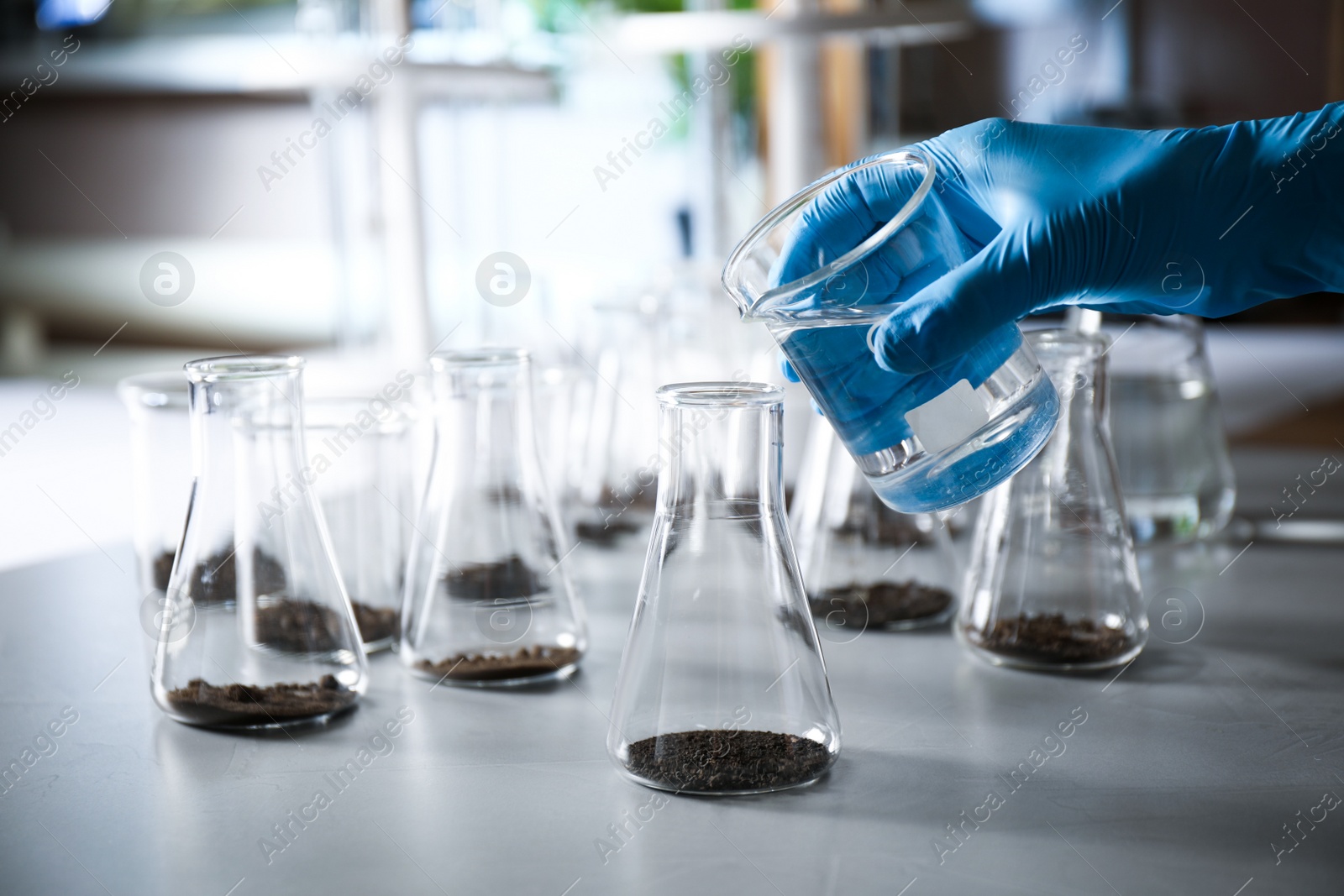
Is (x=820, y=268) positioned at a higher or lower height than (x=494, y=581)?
higher

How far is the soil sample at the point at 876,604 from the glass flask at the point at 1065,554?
0.23 ft

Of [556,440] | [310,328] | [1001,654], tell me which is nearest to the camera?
[1001,654]

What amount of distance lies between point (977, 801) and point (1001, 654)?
0.22 m

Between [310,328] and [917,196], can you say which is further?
[310,328]

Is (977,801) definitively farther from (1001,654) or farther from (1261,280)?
(1261,280)

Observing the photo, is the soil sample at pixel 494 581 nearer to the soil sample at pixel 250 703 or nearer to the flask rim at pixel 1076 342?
the soil sample at pixel 250 703

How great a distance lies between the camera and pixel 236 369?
0.69 metres

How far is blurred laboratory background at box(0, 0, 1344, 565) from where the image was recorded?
141cm

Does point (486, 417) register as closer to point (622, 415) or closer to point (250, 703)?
point (250, 703)

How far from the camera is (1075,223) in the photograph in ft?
2.29

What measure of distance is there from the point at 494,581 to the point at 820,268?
300mm

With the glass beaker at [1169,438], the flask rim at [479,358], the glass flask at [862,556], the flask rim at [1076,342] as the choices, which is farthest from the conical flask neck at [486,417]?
the glass beaker at [1169,438]

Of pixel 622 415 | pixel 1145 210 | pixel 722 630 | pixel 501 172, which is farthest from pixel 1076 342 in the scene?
pixel 501 172

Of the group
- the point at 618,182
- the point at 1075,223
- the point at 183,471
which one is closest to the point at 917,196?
the point at 1075,223
